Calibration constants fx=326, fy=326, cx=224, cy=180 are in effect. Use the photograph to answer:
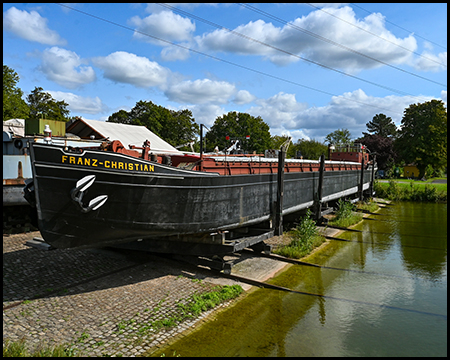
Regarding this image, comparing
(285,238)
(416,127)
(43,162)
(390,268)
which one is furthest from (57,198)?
(416,127)

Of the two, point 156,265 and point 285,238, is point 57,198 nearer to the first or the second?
point 156,265

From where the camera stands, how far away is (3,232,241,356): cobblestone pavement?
5.75 meters

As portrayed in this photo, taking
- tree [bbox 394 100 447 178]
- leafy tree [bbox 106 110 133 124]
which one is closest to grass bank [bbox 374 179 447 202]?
tree [bbox 394 100 447 178]

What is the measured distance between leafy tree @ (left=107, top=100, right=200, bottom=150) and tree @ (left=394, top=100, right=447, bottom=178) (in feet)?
106

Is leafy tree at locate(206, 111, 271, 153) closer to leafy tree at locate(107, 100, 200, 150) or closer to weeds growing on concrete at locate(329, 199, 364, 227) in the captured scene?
leafy tree at locate(107, 100, 200, 150)

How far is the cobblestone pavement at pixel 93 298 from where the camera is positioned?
5.75 metres

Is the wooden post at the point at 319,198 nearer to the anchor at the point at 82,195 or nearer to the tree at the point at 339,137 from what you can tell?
the anchor at the point at 82,195

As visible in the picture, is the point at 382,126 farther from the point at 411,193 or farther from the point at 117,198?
the point at 117,198

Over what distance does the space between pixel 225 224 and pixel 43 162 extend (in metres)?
4.66

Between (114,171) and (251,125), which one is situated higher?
(251,125)

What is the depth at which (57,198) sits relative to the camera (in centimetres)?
679

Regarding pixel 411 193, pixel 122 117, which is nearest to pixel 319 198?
pixel 411 193

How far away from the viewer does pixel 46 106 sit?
44.2 meters

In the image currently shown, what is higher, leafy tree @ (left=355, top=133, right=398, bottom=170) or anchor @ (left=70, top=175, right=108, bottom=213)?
leafy tree @ (left=355, top=133, right=398, bottom=170)
